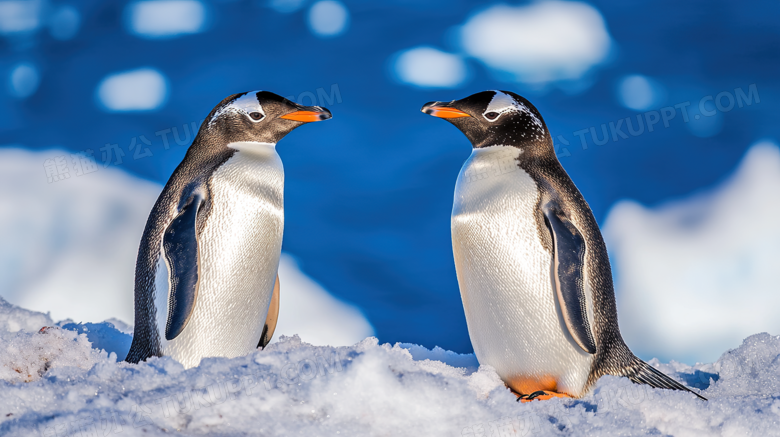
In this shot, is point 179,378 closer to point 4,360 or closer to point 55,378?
point 55,378

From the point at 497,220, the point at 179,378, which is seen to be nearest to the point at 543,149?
the point at 497,220

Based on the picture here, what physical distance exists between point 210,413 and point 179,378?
0.65ft

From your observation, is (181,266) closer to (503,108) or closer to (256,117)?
(256,117)

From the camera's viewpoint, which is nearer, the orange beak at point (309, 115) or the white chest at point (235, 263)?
the white chest at point (235, 263)

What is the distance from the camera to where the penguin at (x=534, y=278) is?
78.2 inches

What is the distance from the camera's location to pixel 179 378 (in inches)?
55.5

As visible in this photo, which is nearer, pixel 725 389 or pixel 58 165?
pixel 725 389

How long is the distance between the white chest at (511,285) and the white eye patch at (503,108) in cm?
19

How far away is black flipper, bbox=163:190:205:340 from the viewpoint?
194 centimetres

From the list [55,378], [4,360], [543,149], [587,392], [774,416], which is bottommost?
[4,360]

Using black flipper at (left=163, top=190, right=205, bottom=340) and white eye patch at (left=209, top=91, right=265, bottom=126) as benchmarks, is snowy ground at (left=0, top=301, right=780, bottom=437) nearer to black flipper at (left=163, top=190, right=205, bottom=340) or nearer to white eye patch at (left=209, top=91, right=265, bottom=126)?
black flipper at (left=163, top=190, right=205, bottom=340)

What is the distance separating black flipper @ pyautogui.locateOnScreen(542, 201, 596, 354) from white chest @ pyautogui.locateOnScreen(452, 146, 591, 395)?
53mm

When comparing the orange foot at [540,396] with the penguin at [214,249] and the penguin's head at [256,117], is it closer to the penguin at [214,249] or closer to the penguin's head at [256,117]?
the penguin at [214,249]

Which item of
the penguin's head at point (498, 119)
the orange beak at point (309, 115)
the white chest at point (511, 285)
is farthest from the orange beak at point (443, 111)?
the orange beak at point (309, 115)
